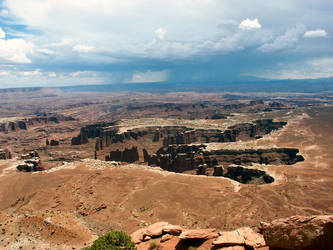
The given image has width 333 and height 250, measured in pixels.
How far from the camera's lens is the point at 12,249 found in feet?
89.4

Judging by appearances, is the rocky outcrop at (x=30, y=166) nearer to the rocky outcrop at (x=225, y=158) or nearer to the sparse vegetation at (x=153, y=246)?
the rocky outcrop at (x=225, y=158)

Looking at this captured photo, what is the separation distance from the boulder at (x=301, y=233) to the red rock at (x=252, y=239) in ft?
4.16

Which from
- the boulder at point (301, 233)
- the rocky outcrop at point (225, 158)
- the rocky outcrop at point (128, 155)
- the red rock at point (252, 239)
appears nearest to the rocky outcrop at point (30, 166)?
the rocky outcrop at point (128, 155)

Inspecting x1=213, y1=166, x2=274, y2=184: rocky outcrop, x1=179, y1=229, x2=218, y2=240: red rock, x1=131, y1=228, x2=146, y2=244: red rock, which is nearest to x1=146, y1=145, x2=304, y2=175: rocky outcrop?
x1=213, y1=166, x2=274, y2=184: rocky outcrop

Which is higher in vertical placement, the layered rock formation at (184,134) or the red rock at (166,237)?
the red rock at (166,237)

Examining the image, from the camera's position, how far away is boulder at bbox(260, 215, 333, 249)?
14773mm

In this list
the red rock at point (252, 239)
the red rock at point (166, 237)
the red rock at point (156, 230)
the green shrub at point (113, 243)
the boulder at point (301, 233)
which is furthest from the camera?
the red rock at point (156, 230)

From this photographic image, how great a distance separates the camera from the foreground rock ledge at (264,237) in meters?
14.9

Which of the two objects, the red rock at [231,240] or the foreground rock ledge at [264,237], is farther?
the red rock at [231,240]

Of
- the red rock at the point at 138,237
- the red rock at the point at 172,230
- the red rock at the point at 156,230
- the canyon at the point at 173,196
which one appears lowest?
the canyon at the point at 173,196

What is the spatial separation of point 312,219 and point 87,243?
2442cm

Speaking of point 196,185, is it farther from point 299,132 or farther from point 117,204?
point 299,132

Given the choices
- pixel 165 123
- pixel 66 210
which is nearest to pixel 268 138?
pixel 165 123

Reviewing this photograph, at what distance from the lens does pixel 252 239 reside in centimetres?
1844
